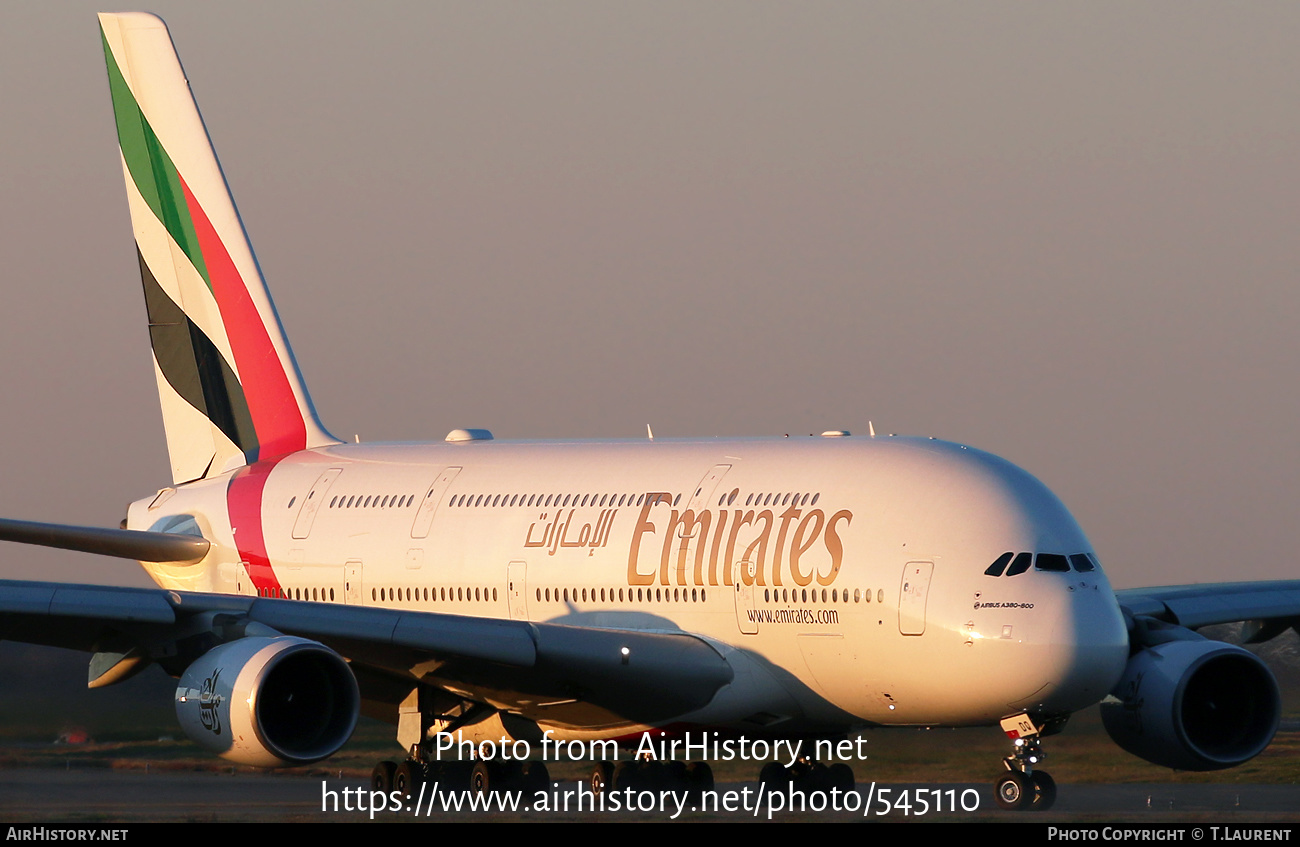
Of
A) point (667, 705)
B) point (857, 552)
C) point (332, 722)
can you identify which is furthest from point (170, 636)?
point (857, 552)

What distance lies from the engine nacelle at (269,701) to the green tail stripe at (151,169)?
11.0m

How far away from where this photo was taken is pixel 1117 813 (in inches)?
859

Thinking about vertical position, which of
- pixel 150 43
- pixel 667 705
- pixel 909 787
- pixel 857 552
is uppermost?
pixel 150 43

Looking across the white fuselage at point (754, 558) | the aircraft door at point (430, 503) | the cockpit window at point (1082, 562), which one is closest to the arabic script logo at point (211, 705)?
the white fuselage at point (754, 558)

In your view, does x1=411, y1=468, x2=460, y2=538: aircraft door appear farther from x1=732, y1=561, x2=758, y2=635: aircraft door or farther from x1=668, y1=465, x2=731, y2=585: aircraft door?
x1=732, y1=561, x2=758, y2=635: aircraft door

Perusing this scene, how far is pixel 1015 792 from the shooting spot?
761 inches

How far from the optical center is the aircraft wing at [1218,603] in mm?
23281

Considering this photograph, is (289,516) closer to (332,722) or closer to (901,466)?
(332,722)

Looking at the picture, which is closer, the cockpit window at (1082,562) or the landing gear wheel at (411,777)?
the cockpit window at (1082,562)

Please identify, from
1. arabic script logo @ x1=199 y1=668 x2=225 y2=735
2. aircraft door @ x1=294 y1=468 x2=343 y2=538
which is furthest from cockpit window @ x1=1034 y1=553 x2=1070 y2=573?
aircraft door @ x1=294 y1=468 x2=343 y2=538

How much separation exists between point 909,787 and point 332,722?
8.92m

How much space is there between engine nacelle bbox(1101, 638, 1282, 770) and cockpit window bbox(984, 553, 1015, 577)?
10.7 ft

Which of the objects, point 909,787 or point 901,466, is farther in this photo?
point 909,787

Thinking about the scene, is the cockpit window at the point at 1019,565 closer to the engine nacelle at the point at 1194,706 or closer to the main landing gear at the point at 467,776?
the engine nacelle at the point at 1194,706
